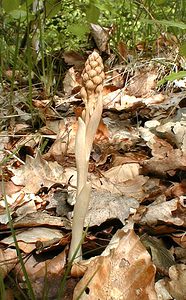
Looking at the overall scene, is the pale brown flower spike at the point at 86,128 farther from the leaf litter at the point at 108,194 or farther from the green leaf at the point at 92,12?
the green leaf at the point at 92,12

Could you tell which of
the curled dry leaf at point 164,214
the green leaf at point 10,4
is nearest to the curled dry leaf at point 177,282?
the curled dry leaf at point 164,214

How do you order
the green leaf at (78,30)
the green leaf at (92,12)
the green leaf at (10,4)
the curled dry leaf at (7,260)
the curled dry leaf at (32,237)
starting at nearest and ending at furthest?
the curled dry leaf at (7,260), the curled dry leaf at (32,237), the green leaf at (10,4), the green leaf at (92,12), the green leaf at (78,30)

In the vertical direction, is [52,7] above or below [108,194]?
above

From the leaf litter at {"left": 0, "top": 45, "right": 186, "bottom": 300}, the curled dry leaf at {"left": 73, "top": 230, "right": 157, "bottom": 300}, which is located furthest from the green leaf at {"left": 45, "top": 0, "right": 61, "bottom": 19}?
the curled dry leaf at {"left": 73, "top": 230, "right": 157, "bottom": 300}

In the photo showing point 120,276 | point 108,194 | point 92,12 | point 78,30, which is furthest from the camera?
point 78,30

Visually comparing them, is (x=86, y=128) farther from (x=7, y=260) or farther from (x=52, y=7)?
(x=52, y=7)

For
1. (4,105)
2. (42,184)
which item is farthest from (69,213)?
(4,105)

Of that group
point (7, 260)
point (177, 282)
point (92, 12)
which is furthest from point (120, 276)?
point (92, 12)

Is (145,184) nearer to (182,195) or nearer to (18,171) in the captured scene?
(182,195)

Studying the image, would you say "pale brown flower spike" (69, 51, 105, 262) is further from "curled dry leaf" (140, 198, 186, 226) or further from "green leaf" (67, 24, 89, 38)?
"green leaf" (67, 24, 89, 38)
